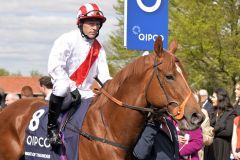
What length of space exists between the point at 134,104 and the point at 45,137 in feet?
4.77

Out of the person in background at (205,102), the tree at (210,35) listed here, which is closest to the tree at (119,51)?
the tree at (210,35)

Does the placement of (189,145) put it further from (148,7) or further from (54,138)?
(54,138)

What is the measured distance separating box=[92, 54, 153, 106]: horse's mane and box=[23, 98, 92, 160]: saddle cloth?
1.12ft

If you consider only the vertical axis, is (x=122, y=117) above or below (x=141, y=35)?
below

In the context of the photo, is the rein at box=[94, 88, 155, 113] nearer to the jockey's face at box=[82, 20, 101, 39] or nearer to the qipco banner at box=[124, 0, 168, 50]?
the jockey's face at box=[82, 20, 101, 39]

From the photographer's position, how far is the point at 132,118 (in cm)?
680

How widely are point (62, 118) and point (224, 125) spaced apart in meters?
5.22

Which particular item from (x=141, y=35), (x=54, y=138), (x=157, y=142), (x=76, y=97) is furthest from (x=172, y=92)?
(x=141, y=35)

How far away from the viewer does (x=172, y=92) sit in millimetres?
6367

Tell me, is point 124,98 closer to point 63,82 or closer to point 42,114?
point 63,82

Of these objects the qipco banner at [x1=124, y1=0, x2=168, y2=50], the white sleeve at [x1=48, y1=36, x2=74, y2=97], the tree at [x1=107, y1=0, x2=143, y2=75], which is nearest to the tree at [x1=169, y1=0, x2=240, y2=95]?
the tree at [x1=107, y1=0, x2=143, y2=75]

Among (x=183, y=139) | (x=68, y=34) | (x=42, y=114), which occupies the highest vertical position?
(x=68, y=34)

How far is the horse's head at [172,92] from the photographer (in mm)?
6234

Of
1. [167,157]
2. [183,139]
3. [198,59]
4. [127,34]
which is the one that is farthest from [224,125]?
[198,59]
